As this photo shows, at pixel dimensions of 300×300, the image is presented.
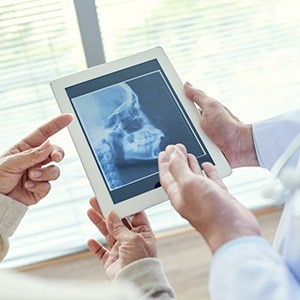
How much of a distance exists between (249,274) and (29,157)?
55 centimetres

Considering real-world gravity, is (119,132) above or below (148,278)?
above

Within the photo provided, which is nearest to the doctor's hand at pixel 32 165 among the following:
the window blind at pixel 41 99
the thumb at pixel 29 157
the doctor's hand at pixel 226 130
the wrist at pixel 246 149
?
the thumb at pixel 29 157

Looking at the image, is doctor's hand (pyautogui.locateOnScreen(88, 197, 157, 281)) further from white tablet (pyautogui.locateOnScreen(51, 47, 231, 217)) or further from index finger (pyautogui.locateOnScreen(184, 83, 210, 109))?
index finger (pyautogui.locateOnScreen(184, 83, 210, 109))

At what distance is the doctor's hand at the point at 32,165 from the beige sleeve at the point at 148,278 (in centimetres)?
31

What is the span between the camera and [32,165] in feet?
3.40

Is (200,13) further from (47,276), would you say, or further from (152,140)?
(47,276)

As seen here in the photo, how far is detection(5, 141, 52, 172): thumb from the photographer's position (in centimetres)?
101

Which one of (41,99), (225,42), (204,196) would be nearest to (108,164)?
(204,196)

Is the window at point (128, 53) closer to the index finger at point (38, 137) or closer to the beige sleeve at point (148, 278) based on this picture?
the index finger at point (38, 137)

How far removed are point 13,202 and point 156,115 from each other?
1.17 feet

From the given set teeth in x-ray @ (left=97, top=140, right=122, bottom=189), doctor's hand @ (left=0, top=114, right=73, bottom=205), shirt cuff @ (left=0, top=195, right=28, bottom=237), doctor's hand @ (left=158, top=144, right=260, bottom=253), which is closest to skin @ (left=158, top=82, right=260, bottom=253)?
doctor's hand @ (left=158, top=144, right=260, bottom=253)

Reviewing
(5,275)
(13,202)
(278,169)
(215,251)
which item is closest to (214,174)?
(278,169)

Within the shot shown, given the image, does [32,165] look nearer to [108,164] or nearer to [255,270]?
[108,164]

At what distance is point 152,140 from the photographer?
39.7 inches
